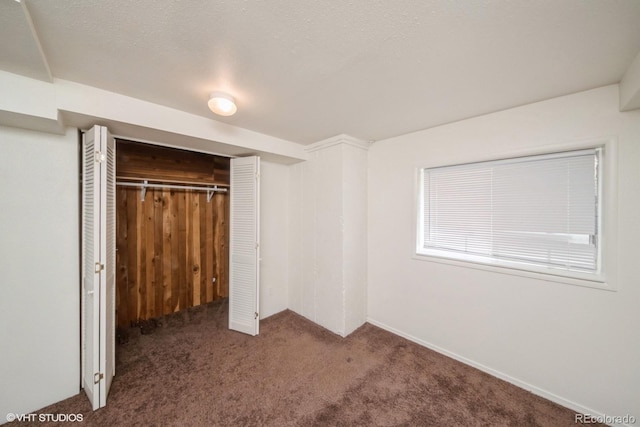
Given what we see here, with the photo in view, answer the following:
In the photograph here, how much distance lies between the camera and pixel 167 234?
110 inches

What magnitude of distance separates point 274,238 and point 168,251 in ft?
4.34

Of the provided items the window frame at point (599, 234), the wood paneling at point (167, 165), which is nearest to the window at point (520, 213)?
the window frame at point (599, 234)

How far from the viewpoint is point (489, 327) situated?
75.7 inches

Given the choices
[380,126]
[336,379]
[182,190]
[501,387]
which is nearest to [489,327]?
[501,387]

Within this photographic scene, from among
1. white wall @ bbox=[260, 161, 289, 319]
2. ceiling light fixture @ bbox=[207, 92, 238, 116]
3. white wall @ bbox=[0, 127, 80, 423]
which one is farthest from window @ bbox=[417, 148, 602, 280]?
white wall @ bbox=[0, 127, 80, 423]

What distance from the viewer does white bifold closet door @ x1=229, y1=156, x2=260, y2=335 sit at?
2.50 m

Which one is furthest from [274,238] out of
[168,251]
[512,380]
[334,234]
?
[512,380]

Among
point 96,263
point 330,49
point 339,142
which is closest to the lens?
point 330,49

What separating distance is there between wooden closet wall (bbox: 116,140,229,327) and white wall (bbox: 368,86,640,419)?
2.29 metres

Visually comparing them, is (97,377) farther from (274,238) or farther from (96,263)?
(274,238)

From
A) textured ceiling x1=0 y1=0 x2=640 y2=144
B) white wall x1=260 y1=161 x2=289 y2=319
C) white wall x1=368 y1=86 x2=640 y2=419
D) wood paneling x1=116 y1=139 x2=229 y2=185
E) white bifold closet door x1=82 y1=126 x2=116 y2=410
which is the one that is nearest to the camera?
textured ceiling x1=0 y1=0 x2=640 y2=144

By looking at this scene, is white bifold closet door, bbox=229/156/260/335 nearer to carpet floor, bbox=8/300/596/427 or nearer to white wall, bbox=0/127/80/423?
carpet floor, bbox=8/300/596/427

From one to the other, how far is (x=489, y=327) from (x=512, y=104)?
6.12ft

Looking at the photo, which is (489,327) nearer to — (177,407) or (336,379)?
(336,379)
